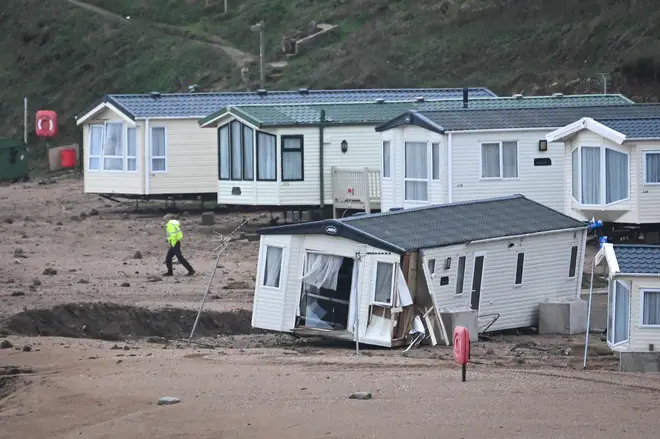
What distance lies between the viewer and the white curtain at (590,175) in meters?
36.9

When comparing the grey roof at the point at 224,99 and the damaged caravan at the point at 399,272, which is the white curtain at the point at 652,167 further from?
the grey roof at the point at 224,99

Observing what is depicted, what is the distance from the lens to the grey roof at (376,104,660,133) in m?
38.5

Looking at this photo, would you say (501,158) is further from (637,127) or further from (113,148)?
(113,148)

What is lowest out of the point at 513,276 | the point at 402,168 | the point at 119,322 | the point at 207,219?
the point at 119,322

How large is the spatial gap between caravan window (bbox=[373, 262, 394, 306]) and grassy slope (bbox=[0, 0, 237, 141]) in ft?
138

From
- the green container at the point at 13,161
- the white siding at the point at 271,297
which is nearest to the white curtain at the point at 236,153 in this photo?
the white siding at the point at 271,297

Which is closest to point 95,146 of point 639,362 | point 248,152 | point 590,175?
point 248,152

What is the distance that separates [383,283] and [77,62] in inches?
2070

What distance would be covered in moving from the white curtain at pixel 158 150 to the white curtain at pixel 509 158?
39.3ft

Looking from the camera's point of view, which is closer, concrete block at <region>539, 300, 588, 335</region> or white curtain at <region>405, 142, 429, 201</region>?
concrete block at <region>539, 300, 588, 335</region>

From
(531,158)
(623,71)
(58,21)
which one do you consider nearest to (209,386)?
(531,158)

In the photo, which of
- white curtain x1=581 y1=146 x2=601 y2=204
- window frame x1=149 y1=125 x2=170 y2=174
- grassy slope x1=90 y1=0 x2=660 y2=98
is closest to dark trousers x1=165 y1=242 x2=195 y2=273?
white curtain x1=581 y1=146 x2=601 y2=204

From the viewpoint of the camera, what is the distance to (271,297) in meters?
27.9

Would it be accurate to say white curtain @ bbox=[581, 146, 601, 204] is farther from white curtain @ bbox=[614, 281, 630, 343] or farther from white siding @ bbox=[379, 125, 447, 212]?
white curtain @ bbox=[614, 281, 630, 343]
